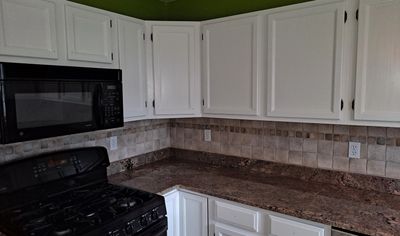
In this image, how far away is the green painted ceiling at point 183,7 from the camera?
85.0 inches

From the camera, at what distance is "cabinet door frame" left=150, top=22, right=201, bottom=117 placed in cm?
217

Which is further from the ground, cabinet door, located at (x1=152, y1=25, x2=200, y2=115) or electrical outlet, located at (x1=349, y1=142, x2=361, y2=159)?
cabinet door, located at (x1=152, y1=25, x2=200, y2=115)

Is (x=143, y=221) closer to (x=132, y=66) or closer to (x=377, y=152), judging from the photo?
(x=132, y=66)

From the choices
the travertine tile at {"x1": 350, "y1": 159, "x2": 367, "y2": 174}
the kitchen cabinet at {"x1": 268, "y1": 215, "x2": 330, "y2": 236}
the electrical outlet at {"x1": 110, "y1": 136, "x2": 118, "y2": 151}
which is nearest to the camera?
the kitchen cabinet at {"x1": 268, "y1": 215, "x2": 330, "y2": 236}

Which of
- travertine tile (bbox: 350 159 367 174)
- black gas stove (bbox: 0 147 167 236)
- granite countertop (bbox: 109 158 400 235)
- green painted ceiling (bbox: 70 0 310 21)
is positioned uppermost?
green painted ceiling (bbox: 70 0 310 21)

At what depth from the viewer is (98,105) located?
5.38 feet

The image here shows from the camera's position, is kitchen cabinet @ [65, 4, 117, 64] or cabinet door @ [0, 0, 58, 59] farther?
kitchen cabinet @ [65, 4, 117, 64]

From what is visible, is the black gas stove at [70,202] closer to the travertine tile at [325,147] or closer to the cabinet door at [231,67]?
the cabinet door at [231,67]

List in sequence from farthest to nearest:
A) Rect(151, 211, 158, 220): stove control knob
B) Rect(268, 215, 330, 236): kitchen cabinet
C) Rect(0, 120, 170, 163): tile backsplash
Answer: Rect(0, 120, 170, 163): tile backsplash < Rect(151, 211, 158, 220): stove control knob < Rect(268, 215, 330, 236): kitchen cabinet

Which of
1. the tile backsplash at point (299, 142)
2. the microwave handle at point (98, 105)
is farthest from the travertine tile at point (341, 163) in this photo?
the microwave handle at point (98, 105)

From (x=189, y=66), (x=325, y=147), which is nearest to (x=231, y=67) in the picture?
(x=189, y=66)

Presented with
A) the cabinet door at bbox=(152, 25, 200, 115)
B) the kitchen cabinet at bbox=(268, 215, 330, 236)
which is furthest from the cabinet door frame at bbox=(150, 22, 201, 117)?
the kitchen cabinet at bbox=(268, 215, 330, 236)

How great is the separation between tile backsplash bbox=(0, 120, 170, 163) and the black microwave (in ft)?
1.56

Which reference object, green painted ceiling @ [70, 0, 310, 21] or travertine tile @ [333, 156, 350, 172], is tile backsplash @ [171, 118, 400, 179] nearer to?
travertine tile @ [333, 156, 350, 172]
